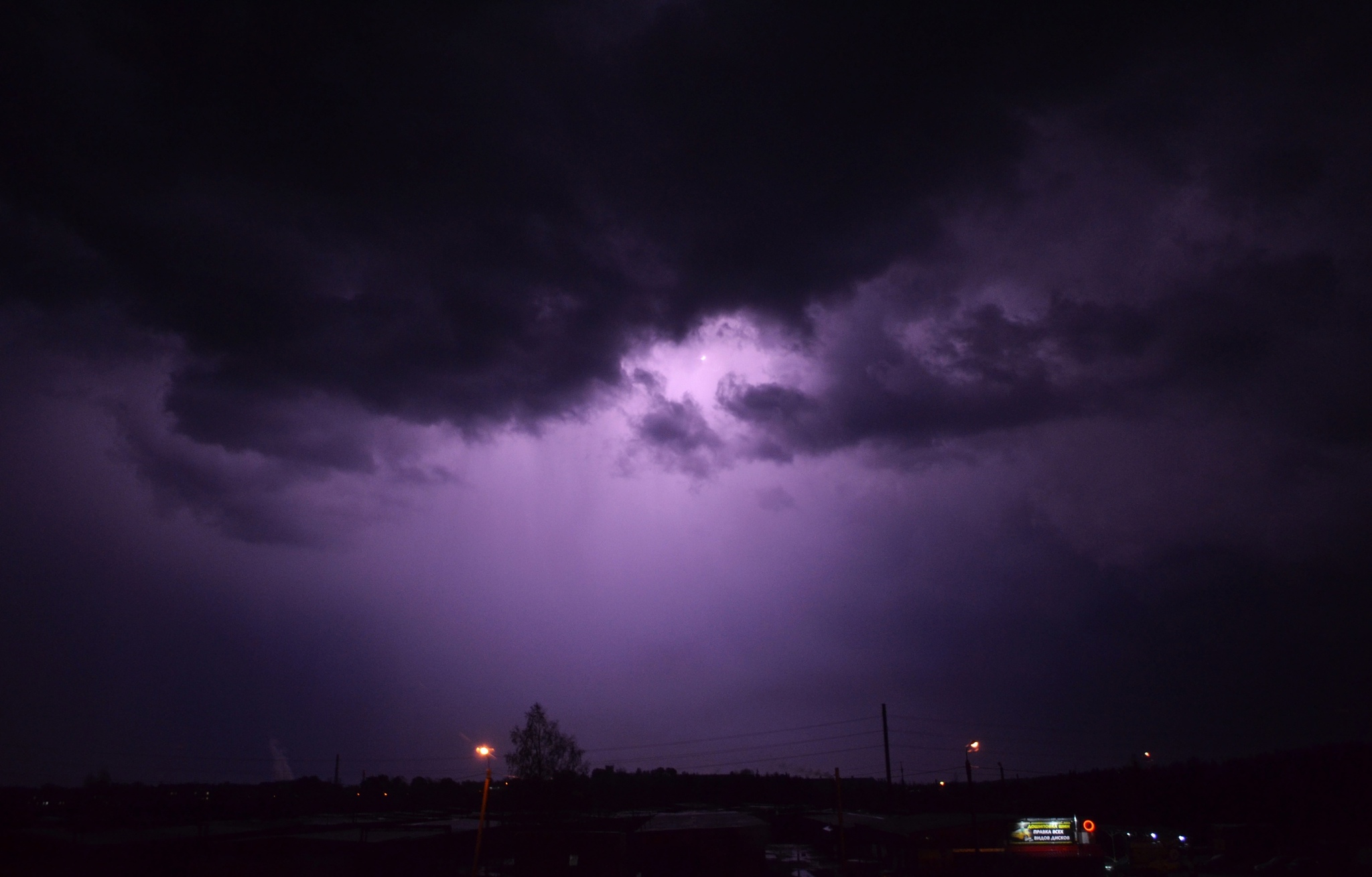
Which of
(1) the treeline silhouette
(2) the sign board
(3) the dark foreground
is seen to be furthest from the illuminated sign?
(1) the treeline silhouette

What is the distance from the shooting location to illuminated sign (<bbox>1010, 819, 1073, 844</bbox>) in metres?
45.8

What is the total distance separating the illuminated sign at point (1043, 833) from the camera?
4575 cm

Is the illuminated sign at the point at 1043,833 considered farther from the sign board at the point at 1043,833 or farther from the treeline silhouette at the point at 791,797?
the treeline silhouette at the point at 791,797

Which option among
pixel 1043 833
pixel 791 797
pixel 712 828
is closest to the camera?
pixel 1043 833

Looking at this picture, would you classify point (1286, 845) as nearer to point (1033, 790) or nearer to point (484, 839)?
point (1033, 790)

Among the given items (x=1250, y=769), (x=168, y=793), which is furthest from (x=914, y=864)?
(x=168, y=793)

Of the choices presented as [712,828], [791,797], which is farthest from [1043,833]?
[791,797]

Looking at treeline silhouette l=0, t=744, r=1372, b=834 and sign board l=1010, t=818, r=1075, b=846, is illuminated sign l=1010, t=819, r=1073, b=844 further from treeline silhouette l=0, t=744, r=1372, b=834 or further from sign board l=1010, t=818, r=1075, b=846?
treeline silhouette l=0, t=744, r=1372, b=834

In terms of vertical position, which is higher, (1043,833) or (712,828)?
(712,828)

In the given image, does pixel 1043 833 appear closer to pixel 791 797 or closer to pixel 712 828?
pixel 712 828

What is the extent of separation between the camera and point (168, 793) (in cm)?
10956

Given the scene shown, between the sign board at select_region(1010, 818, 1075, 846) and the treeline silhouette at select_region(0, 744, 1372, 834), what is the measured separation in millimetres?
22530

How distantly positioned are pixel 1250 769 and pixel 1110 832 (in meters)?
52.5

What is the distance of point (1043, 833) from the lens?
4612 cm
